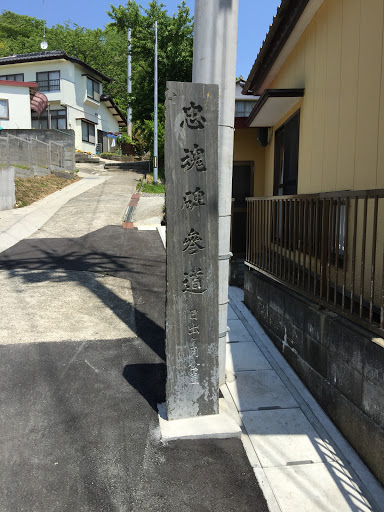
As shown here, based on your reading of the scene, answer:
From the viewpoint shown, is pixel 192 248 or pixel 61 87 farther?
pixel 61 87

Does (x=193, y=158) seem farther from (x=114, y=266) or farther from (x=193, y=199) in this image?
(x=114, y=266)

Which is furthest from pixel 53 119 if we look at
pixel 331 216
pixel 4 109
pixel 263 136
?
pixel 331 216

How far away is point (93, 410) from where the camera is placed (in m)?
4.14

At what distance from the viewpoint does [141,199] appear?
58.5 feet

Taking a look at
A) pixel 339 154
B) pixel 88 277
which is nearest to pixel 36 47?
pixel 88 277

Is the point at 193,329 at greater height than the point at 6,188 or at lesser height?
lesser

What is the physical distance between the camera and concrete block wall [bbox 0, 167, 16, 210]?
14227 mm

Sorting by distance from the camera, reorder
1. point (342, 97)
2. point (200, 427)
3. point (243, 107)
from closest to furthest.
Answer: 1. point (200, 427)
2. point (342, 97)
3. point (243, 107)

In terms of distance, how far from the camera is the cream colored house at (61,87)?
32.0 metres

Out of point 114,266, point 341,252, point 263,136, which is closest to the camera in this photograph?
point 341,252

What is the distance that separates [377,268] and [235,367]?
238 cm

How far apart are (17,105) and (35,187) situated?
15080 mm

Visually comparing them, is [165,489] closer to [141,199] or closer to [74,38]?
[141,199]

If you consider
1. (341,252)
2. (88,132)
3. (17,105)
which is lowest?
(341,252)
